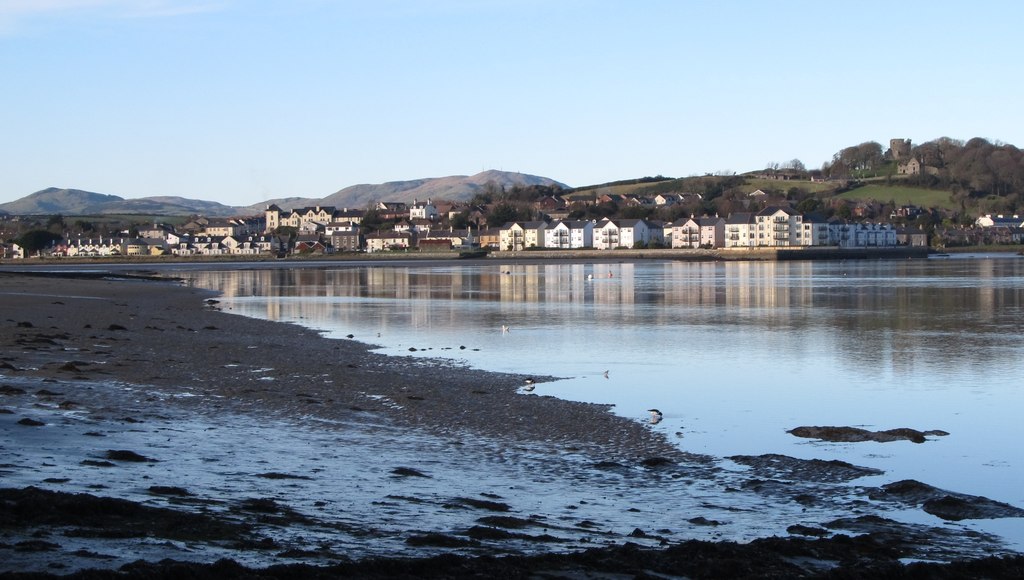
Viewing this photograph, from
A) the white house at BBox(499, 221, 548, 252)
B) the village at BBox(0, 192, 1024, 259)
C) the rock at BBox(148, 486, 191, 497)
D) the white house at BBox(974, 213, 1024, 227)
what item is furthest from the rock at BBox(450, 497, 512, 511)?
the white house at BBox(974, 213, 1024, 227)

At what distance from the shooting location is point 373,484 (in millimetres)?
8914

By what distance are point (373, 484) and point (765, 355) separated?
13656 millimetres

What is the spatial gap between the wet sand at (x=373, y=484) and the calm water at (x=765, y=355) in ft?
3.96

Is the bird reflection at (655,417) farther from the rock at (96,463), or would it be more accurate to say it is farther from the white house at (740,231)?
the white house at (740,231)

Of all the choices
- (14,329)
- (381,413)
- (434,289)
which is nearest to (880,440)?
(381,413)

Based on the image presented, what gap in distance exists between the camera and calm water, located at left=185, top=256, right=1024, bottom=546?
11.7 meters

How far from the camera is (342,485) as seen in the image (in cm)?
880

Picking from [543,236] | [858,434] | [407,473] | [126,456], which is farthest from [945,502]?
[543,236]

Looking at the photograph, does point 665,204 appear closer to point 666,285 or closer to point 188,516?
point 666,285

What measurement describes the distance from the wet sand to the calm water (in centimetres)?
121

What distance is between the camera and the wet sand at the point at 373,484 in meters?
6.40

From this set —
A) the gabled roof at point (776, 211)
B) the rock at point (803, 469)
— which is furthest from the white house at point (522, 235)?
the rock at point (803, 469)

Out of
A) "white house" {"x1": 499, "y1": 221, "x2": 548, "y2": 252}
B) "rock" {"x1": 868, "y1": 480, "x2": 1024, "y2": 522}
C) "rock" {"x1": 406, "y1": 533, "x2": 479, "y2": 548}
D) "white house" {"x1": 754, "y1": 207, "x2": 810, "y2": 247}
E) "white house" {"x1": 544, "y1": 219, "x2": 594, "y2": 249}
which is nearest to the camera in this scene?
"rock" {"x1": 406, "y1": 533, "x2": 479, "y2": 548}

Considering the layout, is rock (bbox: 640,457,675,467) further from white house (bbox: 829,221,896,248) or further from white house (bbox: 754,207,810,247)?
white house (bbox: 829,221,896,248)
